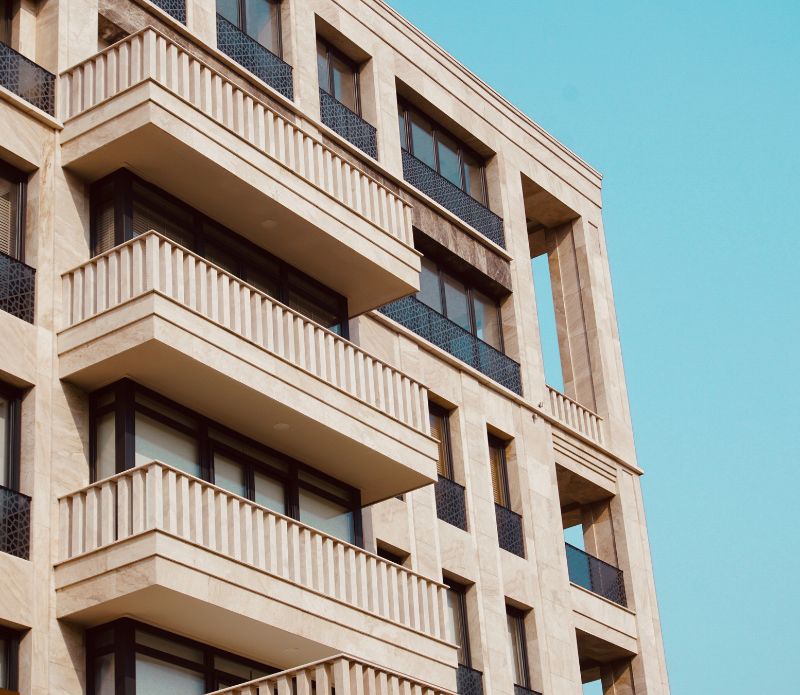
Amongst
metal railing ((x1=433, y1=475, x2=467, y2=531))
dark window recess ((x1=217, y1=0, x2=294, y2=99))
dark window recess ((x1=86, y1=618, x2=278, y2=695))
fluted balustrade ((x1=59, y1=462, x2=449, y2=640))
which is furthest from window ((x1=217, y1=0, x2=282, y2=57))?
dark window recess ((x1=86, y1=618, x2=278, y2=695))

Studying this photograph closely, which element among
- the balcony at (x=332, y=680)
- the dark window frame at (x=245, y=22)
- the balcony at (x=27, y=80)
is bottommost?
the balcony at (x=332, y=680)

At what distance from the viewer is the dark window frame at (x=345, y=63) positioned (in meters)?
31.4

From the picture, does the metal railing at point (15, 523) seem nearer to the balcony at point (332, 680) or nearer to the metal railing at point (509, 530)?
the balcony at point (332, 680)

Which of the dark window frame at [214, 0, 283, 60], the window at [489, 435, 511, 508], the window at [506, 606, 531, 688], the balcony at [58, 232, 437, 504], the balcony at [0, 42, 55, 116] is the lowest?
the window at [506, 606, 531, 688]

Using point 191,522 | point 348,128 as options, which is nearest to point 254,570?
point 191,522

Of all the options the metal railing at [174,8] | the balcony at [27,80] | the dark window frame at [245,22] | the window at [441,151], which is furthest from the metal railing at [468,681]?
the metal railing at [174,8]

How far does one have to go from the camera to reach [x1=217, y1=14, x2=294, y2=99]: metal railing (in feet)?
92.7

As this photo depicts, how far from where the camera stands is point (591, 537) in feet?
113

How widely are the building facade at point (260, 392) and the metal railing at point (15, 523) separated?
0.12 feet

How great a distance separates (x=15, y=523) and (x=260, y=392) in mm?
3907

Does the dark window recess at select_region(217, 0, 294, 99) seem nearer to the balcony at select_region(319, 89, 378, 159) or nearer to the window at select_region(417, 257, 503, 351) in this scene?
the balcony at select_region(319, 89, 378, 159)

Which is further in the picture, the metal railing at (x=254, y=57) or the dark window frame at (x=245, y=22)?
the dark window frame at (x=245, y=22)

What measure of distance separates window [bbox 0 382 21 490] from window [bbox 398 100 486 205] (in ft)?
45.0

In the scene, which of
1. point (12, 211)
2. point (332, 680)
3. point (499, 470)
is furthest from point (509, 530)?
point (12, 211)
